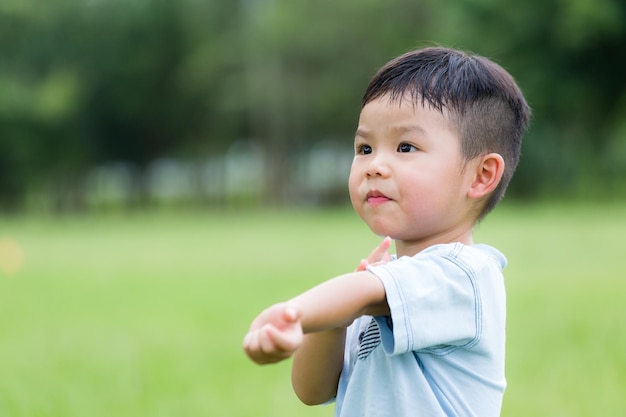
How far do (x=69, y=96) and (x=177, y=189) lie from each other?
10.2 metres

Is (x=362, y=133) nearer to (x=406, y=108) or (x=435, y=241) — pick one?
(x=406, y=108)

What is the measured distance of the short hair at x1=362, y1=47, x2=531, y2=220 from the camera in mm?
1948

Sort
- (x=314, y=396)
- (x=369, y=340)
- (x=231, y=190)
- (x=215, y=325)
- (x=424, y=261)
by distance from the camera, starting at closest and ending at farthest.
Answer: (x=424, y=261) → (x=369, y=340) → (x=314, y=396) → (x=215, y=325) → (x=231, y=190)

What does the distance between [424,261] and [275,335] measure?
1.27 ft

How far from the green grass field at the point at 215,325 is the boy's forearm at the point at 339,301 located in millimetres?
2231

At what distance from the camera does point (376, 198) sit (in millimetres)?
1934

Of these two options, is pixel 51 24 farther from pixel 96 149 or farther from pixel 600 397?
pixel 600 397

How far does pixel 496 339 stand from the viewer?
190 centimetres

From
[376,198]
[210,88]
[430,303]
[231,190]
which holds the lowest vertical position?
[231,190]

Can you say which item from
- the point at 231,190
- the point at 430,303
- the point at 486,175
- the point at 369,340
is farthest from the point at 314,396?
the point at 231,190

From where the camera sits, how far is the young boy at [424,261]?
173 centimetres

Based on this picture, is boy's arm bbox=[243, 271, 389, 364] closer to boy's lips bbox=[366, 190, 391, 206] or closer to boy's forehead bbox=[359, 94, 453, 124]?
boy's lips bbox=[366, 190, 391, 206]

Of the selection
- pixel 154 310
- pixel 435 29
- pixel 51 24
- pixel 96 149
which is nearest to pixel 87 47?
pixel 51 24

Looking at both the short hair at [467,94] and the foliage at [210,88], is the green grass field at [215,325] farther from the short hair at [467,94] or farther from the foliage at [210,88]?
the foliage at [210,88]
